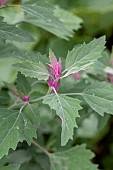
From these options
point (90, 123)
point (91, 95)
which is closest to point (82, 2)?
point (90, 123)

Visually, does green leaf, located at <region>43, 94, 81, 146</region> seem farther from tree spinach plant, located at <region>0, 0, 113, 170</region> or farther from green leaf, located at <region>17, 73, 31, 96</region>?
green leaf, located at <region>17, 73, 31, 96</region>

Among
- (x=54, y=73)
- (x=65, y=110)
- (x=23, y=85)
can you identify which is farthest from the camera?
(x=23, y=85)

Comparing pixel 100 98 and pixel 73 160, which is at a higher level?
pixel 100 98

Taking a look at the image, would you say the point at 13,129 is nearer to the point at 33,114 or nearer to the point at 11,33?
the point at 33,114

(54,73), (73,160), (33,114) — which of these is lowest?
(73,160)

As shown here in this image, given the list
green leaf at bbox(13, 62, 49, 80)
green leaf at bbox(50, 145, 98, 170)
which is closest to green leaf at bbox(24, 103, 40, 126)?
green leaf at bbox(13, 62, 49, 80)

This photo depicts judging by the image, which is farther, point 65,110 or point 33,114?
point 33,114

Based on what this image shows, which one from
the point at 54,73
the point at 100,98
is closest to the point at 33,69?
the point at 54,73

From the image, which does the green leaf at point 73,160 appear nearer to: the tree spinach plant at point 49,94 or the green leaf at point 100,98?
the tree spinach plant at point 49,94
